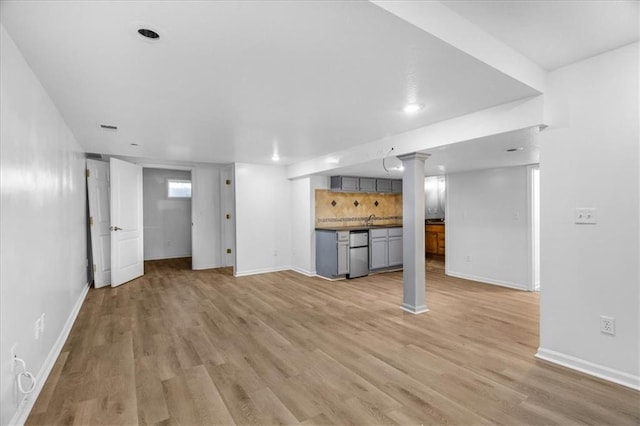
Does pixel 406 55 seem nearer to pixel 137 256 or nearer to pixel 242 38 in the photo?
pixel 242 38

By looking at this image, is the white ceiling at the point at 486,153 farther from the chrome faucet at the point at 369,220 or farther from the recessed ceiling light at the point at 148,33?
the recessed ceiling light at the point at 148,33

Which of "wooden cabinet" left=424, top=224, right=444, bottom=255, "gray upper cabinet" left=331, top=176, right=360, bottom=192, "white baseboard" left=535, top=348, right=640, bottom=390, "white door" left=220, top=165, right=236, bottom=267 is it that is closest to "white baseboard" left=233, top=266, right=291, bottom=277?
"white door" left=220, top=165, right=236, bottom=267

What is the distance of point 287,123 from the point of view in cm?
345

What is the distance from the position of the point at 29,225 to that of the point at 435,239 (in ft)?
26.1

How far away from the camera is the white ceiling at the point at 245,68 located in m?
1.55

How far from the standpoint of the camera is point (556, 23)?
6.27 feet

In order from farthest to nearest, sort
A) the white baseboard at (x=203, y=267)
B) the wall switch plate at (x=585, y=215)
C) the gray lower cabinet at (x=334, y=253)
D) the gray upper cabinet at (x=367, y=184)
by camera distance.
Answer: the white baseboard at (x=203, y=267) → the gray upper cabinet at (x=367, y=184) → the gray lower cabinet at (x=334, y=253) → the wall switch plate at (x=585, y=215)


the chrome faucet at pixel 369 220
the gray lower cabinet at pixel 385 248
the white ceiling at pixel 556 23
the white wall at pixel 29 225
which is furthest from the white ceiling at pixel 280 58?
the chrome faucet at pixel 369 220

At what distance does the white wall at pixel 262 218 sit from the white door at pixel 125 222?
179 centimetres

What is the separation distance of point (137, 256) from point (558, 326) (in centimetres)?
632

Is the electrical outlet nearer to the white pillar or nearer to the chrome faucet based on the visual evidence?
the white pillar

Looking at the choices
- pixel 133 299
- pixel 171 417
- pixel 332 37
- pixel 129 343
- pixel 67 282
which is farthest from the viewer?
pixel 133 299

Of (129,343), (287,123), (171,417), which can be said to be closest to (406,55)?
(287,123)

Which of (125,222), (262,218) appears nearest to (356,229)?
(262,218)
